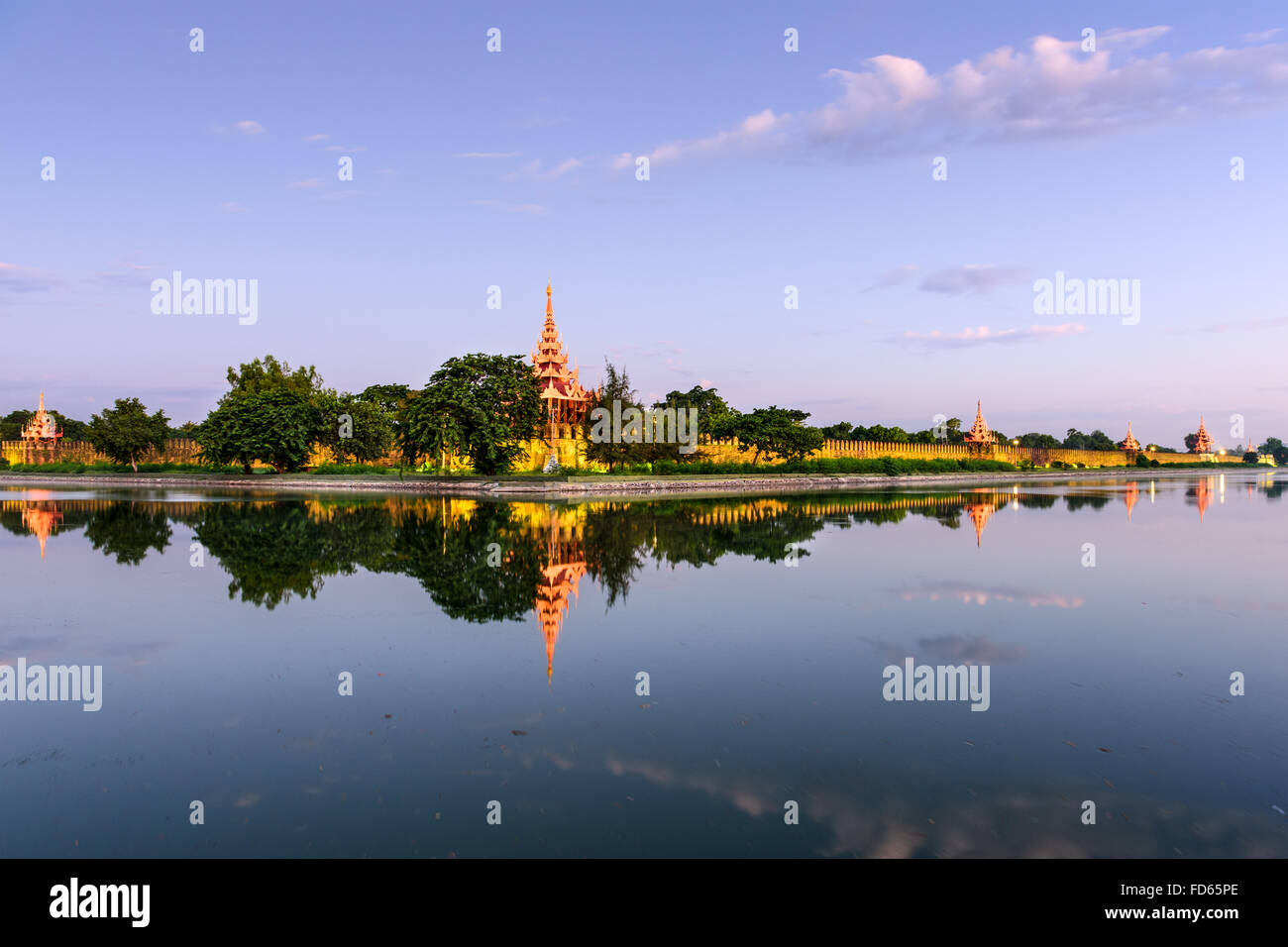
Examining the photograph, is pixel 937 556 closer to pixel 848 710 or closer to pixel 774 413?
pixel 848 710

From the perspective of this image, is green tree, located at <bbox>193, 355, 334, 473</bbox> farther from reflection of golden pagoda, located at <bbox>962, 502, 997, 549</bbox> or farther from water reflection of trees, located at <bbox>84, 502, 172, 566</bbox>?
reflection of golden pagoda, located at <bbox>962, 502, 997, 549</bbox>

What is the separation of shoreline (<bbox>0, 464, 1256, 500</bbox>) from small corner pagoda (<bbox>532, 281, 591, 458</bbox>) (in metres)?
19.8

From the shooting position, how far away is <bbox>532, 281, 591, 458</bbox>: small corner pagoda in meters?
74.9

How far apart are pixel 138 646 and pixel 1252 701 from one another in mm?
12765

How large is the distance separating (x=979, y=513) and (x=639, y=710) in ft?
94.2

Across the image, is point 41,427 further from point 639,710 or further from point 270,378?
point 639,710

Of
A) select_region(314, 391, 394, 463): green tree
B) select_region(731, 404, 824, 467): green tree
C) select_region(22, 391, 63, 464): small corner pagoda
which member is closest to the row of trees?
select_region(731, 404, 824, 467): green tree

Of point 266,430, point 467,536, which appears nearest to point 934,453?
point 266,430

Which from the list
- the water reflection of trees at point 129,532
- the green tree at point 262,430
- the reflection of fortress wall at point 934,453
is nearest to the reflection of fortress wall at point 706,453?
the reflection of fortress wall at point 934,453

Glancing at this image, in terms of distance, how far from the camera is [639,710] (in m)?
7.66

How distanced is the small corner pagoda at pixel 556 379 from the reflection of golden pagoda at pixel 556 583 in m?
52.3

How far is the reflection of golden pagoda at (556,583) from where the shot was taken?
10930mm
